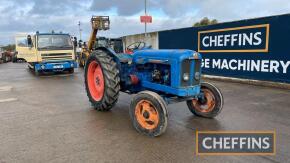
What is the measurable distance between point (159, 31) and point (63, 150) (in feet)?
38.5

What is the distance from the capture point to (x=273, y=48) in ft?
29.1

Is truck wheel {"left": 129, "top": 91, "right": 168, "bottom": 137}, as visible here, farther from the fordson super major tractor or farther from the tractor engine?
the tractor engine

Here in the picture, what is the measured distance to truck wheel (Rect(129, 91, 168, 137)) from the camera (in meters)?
4.28

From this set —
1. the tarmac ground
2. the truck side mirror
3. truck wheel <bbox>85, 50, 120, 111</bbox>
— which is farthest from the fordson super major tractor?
the truck side mirror

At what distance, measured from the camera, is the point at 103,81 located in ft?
19.6

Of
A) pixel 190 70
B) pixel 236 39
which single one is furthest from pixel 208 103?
pixel 236 39

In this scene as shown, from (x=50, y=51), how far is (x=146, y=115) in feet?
33.5

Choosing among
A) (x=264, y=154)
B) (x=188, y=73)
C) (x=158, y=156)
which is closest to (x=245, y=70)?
(x=188, y=73)

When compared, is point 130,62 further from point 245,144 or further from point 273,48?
point 273,48

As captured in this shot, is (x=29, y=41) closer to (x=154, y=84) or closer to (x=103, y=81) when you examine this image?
(x=103, y=81)

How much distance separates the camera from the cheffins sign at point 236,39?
9.19m

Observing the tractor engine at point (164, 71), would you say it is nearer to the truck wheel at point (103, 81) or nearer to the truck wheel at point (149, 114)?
the truck wheel at point (103, 81)

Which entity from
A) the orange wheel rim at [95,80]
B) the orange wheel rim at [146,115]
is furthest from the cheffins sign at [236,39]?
the orange wheel rim at [146,115]

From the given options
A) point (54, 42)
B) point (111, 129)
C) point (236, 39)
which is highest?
point (54, 42)
